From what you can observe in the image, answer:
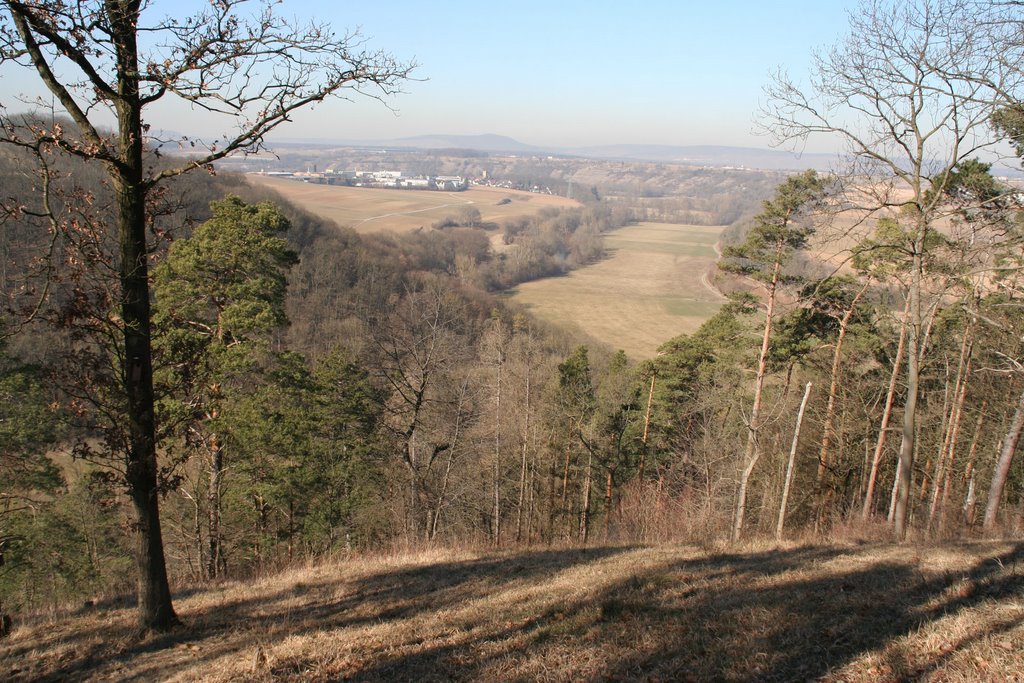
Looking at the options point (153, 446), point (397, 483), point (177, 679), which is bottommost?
point (397, 483)

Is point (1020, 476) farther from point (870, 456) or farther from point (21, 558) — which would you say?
point (21, 558)

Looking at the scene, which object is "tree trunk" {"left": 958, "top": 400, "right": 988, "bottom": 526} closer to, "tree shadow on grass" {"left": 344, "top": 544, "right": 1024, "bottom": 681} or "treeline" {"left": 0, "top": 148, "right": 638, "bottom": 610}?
"tree shadow on grass" {"left": 344, "top": 544, "right": 1024, "bottom": 681}

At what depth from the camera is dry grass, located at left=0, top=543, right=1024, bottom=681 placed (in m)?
4.88

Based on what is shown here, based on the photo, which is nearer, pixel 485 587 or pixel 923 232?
pixel 485 587

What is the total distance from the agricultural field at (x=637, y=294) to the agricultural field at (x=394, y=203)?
76.8 ft

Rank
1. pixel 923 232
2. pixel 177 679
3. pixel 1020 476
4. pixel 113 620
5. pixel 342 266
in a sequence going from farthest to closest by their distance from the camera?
pixel 342 266 < pixel 1020 476 < pixel 923 232 < pixel 113 620 < pixel 177 679

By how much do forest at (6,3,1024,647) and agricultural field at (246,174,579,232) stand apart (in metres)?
64.5

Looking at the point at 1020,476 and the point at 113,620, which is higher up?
the point at 113,620

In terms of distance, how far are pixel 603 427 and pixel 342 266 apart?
3767cm

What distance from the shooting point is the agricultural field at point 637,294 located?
6394 centimetres

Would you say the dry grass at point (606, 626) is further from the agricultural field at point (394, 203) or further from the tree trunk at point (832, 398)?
the agricultural field at point (394, 203)

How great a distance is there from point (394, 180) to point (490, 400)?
140828 millimetres

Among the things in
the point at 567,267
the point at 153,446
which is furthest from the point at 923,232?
the point at 567,267

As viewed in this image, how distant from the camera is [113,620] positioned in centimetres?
761
